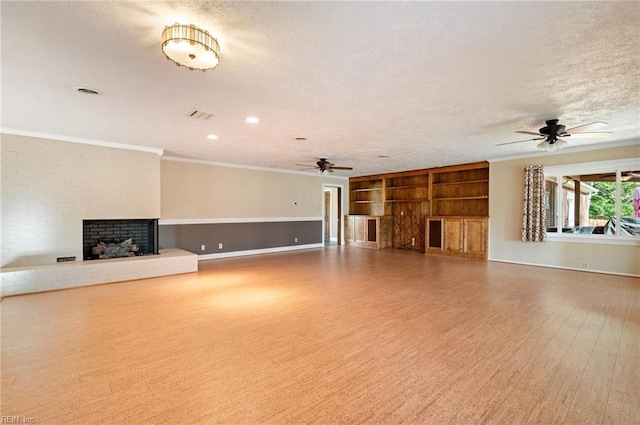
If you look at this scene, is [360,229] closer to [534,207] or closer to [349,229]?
[349,229]

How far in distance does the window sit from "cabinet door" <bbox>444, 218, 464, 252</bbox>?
6.24 feet

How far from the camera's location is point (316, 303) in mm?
4035

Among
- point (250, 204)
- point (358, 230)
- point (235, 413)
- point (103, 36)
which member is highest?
point (103, 36)

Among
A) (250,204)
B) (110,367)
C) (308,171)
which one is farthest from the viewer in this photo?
(308,171)

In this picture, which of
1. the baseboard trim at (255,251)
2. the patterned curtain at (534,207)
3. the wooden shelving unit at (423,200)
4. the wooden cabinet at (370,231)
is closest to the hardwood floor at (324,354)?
the patterned curtain at (534,207)

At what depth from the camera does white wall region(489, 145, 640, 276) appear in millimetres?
5680

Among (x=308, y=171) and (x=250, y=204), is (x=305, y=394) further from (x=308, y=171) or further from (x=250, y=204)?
(x=308, y=171)

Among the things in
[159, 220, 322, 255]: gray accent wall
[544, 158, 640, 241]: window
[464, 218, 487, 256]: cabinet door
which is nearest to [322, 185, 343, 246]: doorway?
[159, 220, 322, 255]: gray accent wall

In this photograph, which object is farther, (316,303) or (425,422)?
(316,303)

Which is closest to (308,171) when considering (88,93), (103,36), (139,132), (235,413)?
(139,132)

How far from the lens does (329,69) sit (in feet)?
8.64

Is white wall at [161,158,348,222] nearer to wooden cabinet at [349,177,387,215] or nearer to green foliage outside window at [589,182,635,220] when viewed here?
wooden cabinet at [349,177,387,215]

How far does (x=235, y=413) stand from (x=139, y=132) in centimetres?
451

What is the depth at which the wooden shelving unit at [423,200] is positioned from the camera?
26.5ft
